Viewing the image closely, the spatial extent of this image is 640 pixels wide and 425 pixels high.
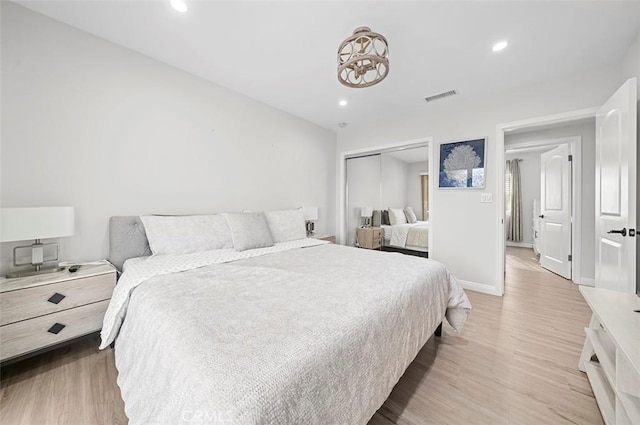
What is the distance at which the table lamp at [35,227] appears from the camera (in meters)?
1.54

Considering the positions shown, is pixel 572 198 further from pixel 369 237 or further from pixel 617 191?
pixel 369 237

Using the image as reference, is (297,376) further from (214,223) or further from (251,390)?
(214,223)

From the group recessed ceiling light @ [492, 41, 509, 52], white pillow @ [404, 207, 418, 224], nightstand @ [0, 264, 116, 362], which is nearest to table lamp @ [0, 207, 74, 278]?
nightstand @ [0, 264, 116, 362]

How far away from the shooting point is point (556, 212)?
12.7 ft

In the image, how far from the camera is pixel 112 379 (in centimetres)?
A: 157

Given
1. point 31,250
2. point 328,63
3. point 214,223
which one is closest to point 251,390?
point 214,223

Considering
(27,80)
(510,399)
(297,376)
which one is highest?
(27,80)

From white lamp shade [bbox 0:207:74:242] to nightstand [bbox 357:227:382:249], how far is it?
13.2ft

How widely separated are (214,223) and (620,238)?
139 inches

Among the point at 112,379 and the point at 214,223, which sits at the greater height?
the point at 214,223

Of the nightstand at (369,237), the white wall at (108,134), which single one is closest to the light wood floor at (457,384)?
the white wall at (108,134)

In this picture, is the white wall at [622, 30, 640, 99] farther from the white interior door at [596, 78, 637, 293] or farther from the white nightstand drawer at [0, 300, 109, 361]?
the white nightstand drawer at [0, 300, 109, 361]

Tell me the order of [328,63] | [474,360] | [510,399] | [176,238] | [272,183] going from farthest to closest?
[272,183] → [328,63] → [176,238] → [474,360] → [510,399]

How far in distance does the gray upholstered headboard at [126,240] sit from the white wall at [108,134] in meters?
0.10
